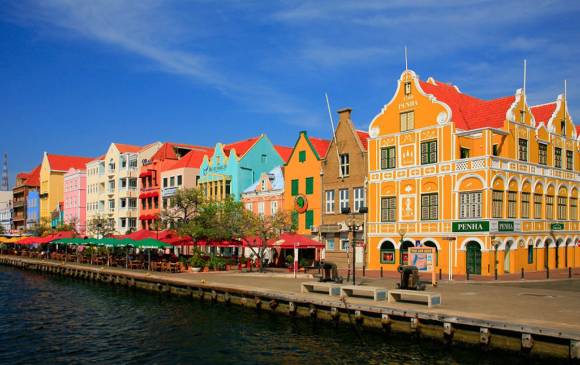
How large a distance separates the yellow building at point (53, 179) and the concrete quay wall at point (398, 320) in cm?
8527

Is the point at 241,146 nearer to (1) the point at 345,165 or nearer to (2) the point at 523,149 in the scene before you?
(1) the point at 345,165

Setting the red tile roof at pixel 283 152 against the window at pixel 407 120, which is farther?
the red tile roof at pixel 283 152

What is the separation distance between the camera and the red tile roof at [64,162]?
4724 inches

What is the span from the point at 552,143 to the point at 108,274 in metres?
40.6

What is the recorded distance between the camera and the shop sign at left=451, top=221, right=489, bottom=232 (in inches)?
1697

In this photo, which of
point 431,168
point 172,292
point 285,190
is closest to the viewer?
point 172,292

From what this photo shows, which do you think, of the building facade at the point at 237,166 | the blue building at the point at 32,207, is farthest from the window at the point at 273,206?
the blue building at the point at 32,207

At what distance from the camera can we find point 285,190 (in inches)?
2436

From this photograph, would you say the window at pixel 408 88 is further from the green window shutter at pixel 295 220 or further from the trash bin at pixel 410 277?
the trash bin at pixel 410 277

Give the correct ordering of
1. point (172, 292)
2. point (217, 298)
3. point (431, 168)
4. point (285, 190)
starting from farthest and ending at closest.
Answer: point (285, 190), point (431, 168), point (172, 292), point (217, 298)

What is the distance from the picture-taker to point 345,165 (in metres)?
55.5

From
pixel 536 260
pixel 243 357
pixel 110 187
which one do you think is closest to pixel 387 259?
pixel 536 260

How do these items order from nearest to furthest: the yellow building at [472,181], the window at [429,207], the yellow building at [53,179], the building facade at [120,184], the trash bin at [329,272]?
the trash bin at [329,272], the yellow building at [472,181], the window at [429,207], the building facade at [120,184], the yellow building at [53,179]

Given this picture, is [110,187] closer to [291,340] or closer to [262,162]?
[262,162]
